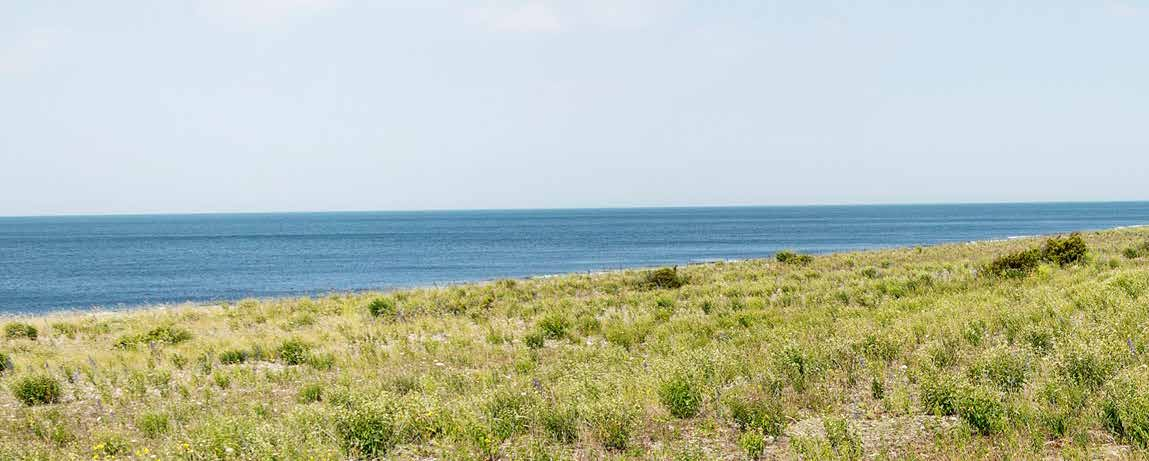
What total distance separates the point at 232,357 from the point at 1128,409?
48.5ft

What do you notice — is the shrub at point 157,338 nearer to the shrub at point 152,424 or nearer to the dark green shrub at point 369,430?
the shrub at point 152,424

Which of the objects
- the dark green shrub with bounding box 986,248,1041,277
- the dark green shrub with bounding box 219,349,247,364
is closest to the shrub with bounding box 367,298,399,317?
the dark green shrub with bounding box 219,349,247,364

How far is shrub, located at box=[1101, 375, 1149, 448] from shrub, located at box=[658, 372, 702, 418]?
399 centimetres

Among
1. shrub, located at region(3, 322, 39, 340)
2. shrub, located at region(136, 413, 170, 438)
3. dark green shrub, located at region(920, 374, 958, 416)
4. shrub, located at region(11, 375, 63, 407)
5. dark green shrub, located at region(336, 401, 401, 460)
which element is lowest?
shrub, located at region(3, 322, 39, 340)

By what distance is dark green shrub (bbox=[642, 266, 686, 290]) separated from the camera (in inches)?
1086

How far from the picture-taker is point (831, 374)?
9.12 m

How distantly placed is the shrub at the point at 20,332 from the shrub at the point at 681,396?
66.1ft

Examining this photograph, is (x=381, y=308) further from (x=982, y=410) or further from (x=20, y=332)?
(x=982, y=410)

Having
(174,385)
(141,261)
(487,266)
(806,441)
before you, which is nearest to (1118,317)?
(806,441)

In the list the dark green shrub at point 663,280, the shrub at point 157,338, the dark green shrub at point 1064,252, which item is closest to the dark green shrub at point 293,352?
the shrub at point 157,338

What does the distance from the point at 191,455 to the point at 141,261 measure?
357 ft

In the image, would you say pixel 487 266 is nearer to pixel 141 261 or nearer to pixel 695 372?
pixel 141 261

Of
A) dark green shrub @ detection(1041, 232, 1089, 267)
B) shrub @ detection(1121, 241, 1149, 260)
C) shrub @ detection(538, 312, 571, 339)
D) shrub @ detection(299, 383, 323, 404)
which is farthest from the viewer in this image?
shrub @ detection(1121, 241, 1149, 260)

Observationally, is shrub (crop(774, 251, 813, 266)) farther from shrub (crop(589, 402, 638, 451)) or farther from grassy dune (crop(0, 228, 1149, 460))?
shrub (crop(589, 402, 638, 451))
